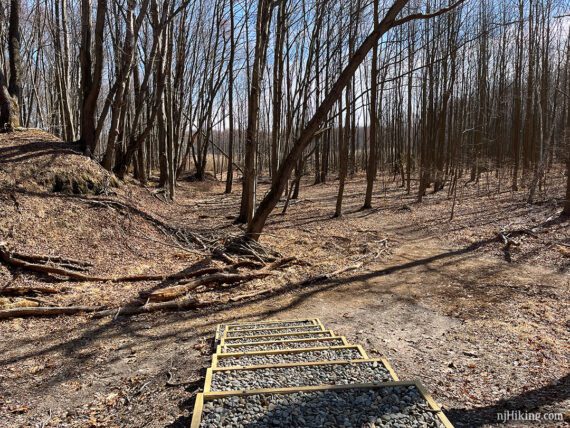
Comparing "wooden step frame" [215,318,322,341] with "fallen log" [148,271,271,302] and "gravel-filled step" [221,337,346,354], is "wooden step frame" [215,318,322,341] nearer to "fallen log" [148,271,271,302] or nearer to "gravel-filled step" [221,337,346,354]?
"gravel-filled step" [221,337,346,354]

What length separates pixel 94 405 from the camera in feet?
11.7

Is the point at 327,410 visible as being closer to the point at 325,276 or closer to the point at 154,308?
the point at 154,308

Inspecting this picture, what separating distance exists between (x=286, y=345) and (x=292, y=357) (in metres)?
0.43

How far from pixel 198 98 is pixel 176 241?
57.7 feet

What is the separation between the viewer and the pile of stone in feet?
8.45

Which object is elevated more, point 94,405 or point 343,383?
point 343,383

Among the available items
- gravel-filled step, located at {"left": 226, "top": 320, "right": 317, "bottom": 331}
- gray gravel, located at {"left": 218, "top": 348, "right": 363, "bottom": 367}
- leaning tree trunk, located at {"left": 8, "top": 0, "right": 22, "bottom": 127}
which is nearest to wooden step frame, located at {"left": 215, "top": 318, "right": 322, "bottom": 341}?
gravel-filled step, located at {"left": 226, "top": 320, "right": 317, "bottom": 331}

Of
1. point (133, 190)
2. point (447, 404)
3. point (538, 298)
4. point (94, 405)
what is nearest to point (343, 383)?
point (447, 404)

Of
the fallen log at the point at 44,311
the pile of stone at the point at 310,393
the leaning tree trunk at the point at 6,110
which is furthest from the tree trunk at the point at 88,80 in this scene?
the pile of stone at the point at 310,393

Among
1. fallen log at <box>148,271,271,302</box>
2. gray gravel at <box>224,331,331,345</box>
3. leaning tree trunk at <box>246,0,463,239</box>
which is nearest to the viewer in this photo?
gray gravel at <box>224,331,331,345</box>

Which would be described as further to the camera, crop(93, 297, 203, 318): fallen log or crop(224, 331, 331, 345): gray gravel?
crop(93, 297, 203, 318): fallen log

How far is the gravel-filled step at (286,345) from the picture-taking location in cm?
413

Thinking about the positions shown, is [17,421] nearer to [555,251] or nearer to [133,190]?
[555,251]

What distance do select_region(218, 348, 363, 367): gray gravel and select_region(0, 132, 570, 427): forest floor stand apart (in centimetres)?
39
